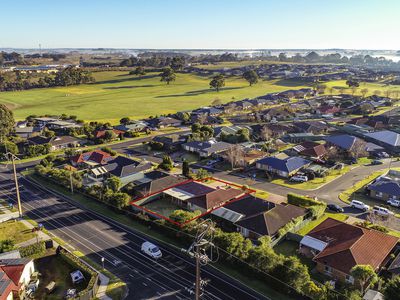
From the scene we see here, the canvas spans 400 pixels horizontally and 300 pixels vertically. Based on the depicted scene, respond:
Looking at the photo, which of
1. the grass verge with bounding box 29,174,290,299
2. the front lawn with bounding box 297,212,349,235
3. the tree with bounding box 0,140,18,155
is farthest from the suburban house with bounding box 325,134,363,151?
the tree with bounding box 0,140,18,155

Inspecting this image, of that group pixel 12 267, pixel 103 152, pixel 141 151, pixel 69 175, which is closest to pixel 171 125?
pixel 141 151

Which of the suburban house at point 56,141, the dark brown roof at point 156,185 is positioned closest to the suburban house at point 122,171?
the dark brown roof at point 156,185

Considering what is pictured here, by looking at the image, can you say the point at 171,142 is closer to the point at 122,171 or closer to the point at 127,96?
the point at 122,171

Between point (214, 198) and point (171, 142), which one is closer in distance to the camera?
point (214, 198)

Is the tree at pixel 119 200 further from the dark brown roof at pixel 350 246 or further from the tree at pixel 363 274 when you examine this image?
the tree at pixel 363 274

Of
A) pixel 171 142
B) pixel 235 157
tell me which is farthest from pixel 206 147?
pixel 171 142
